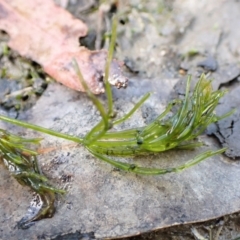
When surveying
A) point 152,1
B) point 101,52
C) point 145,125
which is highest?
point 152,1

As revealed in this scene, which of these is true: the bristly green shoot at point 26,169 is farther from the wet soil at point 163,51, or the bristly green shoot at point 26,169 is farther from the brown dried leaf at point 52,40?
the brown dried leaf at point 52,40

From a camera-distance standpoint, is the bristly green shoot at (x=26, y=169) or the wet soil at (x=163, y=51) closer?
the bristly green shoot at (x=26, y=169)

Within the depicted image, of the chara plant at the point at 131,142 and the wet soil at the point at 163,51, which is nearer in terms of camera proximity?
the chara plant at the point at 131,142

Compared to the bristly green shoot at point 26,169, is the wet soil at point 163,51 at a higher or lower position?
higher

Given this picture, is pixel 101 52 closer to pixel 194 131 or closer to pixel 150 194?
pixel 194 131

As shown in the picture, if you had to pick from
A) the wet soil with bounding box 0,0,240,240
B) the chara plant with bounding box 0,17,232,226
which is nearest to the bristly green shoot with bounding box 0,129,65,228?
the chara plant with bounding box 0,17,232,226

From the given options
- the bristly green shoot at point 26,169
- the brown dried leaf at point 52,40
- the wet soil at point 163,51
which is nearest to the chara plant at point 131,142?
the bristly green shoot at point 26,169

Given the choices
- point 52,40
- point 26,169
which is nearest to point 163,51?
point 52,40

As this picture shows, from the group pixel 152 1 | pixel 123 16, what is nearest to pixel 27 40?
pixel 123 16

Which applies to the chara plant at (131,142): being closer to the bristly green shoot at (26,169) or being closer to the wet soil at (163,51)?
the bristly green shoot at (26,169)
